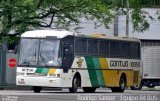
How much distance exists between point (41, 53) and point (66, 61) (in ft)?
4.30

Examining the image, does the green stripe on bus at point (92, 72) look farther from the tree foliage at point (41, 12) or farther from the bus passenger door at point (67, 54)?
the tree foliage at point (41, 12)

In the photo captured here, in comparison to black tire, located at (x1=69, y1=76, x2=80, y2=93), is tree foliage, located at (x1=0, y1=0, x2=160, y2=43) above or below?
above

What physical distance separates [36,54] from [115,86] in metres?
6.55

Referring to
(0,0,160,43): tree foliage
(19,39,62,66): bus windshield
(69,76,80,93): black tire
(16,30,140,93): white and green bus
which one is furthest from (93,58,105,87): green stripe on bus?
(0,0,160,43): tree foliage

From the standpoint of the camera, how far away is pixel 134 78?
37.3 m

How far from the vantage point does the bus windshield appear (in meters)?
30.1

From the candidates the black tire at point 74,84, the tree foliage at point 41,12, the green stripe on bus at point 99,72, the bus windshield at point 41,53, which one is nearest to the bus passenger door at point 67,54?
the bus windshield at point 41,53

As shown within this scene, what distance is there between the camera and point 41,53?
30.3 meters

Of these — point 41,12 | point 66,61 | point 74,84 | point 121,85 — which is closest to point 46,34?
point 66,61

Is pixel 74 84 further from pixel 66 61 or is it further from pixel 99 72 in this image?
pixel 99 72

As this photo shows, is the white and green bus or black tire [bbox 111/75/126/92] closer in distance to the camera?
the white and green bus

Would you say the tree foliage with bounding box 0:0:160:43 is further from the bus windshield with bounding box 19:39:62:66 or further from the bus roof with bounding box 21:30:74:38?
the bus windshield with bounding box 19:39:62:66

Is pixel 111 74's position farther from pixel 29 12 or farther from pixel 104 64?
pixel 29 12

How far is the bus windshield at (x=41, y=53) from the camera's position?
30125mm
